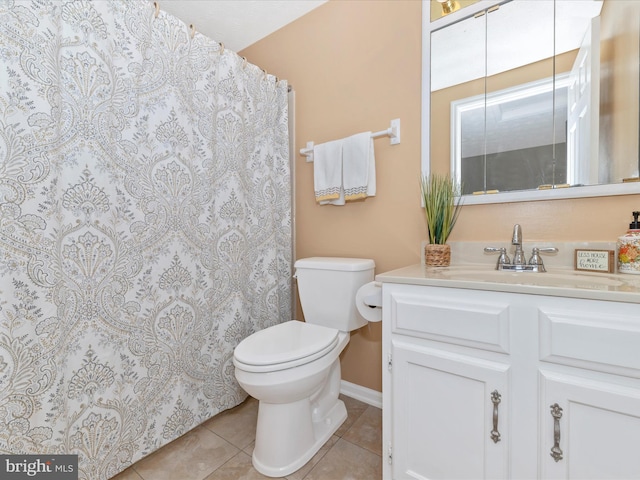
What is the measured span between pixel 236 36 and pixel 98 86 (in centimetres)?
131

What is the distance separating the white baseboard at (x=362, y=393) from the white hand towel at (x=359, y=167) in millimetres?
1054

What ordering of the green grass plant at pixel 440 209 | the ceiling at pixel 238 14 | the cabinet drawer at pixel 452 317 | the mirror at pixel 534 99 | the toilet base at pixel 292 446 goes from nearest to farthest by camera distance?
1. the cabinet drawer at pixel 452 317
2. the mirror at pixel 534 99
3. the toilet base at pixel 292 446
4. the green grass plant at pixel 440 209
5. the ceiling at pixel 238 14

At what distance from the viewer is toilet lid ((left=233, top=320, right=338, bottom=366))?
1.08 meters

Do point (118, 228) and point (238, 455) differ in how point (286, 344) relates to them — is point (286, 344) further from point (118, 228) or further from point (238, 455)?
point (118, 228)

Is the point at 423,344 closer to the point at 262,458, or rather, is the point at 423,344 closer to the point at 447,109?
the point at 262,458

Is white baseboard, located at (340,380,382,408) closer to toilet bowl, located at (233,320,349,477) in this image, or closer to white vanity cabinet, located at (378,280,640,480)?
toilet bowl, located at (233,320,349,477)

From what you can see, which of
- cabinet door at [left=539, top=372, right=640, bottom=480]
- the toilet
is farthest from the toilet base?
cabinet door at [left=539, top=372, right=640, bottom=480]

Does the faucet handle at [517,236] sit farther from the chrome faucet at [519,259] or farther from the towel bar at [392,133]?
the towel bar at [392,133]

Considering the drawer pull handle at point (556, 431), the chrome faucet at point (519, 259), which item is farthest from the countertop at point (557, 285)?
the drawer pull handle at point (556, 431)

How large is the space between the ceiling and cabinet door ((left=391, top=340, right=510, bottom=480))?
6.40 ft

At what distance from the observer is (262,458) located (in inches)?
46.3

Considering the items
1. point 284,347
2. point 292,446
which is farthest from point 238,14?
point 292,446

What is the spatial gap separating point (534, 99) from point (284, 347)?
140 centimetres

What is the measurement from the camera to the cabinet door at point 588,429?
67 cm
